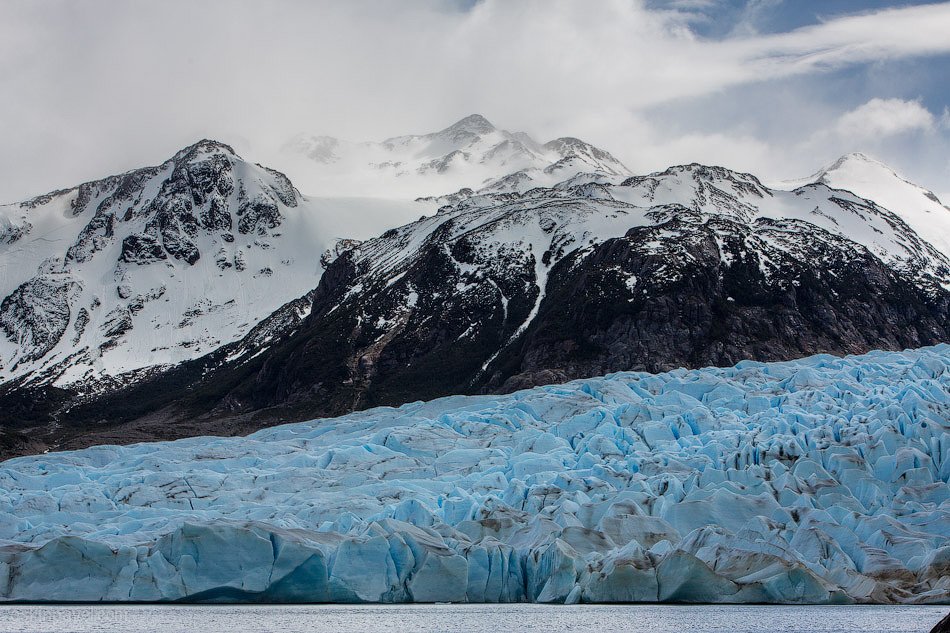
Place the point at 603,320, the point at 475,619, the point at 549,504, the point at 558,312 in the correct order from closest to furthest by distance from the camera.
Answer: the point at 475,619 < the point at 549,504 < the point at 603,320 < the point at 558,312

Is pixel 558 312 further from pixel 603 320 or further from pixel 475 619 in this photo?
pixel 475 619

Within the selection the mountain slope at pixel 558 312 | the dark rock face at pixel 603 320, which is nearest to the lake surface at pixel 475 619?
the mountain slope at pixel 558 312

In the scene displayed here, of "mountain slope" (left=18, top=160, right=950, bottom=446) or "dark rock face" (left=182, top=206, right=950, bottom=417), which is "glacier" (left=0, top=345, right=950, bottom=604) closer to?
"dark rock face" (left=182, top=206, right=950, bottom=417)

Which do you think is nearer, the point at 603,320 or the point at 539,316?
the point at 603,320

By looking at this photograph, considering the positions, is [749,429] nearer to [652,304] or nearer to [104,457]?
[104,457]

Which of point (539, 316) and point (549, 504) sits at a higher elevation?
point (539, 316)

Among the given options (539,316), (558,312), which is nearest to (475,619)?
(558,312)
